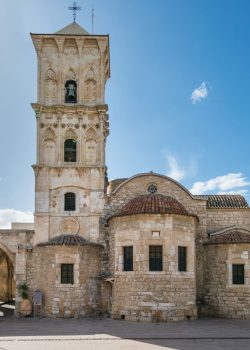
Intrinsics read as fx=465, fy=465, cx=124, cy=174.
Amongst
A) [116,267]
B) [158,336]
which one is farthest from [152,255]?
[158,336]

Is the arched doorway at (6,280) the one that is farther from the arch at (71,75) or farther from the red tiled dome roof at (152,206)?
the red tiled dome roof at (152,206)

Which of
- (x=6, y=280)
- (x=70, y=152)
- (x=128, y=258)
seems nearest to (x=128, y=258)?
(x=128, y=258)

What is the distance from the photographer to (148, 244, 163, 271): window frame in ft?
80.7

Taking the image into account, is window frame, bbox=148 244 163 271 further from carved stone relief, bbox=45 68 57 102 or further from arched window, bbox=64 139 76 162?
carved stone relief, bbox=45 68 57 102

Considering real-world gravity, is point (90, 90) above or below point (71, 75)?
below

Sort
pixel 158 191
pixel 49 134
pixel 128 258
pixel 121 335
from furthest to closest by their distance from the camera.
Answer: pixel 49 134 → pixel 158 191 → pixel 128 258 → pixel 121 335

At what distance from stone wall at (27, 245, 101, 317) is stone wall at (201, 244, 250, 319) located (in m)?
6.45

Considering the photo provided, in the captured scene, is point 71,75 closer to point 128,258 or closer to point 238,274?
point 128,258

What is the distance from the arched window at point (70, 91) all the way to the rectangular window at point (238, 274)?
14.6 meters

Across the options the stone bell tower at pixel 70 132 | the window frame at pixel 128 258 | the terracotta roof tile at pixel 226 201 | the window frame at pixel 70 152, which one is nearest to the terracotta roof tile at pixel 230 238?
the terracotta roof tile at pixel 226 201

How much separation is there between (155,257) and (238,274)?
527 centimetres

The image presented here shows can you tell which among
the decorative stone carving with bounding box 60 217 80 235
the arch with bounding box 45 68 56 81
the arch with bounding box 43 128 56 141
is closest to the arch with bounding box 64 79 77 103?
the arch with bounding box 45 68 56 81

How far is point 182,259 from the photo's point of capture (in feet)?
82.9

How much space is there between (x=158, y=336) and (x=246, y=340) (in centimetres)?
346
